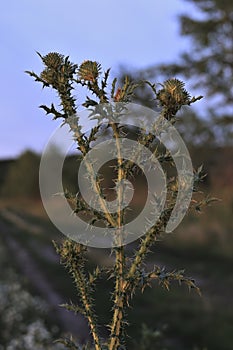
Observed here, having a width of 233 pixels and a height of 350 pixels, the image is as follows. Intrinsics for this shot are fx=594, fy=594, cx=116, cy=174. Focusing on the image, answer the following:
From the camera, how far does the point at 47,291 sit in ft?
45.1

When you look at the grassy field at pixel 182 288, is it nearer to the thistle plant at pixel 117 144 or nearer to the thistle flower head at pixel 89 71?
the thistle plant at pixel 117 144

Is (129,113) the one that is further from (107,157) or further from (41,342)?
(41,342)

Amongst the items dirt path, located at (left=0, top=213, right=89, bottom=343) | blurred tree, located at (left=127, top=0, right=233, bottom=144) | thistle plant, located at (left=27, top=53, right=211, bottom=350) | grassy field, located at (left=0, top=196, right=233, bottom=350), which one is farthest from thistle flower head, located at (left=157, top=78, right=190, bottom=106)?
blurred tree, located at (left=127, top=0, right=233, bottom=144)

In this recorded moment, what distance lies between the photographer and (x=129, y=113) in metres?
1.62

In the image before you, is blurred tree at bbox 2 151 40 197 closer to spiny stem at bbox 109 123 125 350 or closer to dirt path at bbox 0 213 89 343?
dirt path at bbox 0 213 89 343

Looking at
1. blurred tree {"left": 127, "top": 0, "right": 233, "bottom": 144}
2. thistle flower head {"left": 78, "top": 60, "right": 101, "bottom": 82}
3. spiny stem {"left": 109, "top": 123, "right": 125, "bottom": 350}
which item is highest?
blurred tree {"left": 127, "top": 0, "right": 233, "bottom": 144}

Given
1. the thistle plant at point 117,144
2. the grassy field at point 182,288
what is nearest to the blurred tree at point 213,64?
the grassy field at point 182,288

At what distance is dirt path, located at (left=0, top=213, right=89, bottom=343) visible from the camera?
1067cm

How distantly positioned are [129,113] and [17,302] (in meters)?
10.5

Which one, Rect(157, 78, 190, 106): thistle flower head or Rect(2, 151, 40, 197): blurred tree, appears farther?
Rect(2, 151, 40, 197): blurred tree

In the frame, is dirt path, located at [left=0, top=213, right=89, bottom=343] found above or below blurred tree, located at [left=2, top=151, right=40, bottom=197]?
below

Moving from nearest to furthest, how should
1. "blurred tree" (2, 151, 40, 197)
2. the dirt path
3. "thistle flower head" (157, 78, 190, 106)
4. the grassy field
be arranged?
1. "thistle flower head" (157, 78, 190, 106)
2. the grassy field
3. the dirt path
4. "blurred tree" (2, 151, 40, 197)

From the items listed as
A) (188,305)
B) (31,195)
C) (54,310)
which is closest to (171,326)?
(188,305)

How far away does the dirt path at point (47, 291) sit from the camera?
10666 millimetres
